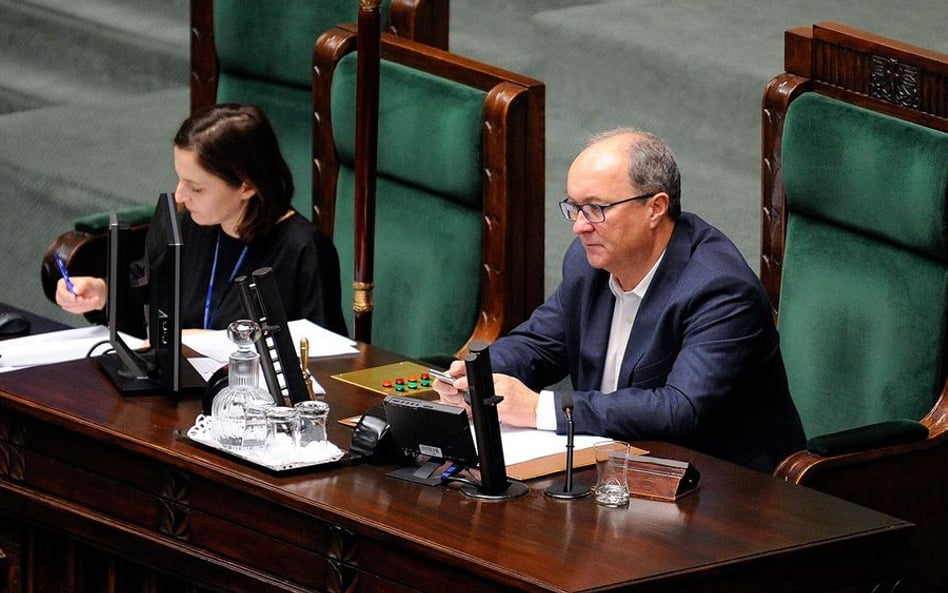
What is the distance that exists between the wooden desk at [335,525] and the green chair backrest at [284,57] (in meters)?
1.49

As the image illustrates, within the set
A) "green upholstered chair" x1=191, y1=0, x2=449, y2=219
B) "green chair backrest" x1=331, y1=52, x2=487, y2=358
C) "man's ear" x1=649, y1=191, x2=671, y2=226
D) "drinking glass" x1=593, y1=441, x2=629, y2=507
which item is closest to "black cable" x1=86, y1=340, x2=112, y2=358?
"green chair backrest" x1=331, y1=52, x2=487, y2=358

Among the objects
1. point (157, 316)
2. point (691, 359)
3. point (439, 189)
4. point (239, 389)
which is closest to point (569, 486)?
point (691, 359)

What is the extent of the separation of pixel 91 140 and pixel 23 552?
3694 millimetres

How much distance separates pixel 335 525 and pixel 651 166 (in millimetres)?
963

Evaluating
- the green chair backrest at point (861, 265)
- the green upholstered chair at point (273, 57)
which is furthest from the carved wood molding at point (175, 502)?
the green upholstered chair at point (273, 57)

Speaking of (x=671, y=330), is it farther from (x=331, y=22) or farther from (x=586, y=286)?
(x=331, y=22)

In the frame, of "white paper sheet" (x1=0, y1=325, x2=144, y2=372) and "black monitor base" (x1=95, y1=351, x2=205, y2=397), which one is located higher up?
"black monitor base" (x1=95, y1=351, x2=205, y2=397)

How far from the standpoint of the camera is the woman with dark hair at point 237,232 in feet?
13.0

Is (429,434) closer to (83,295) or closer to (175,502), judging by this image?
(175,502)

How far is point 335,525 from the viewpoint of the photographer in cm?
285

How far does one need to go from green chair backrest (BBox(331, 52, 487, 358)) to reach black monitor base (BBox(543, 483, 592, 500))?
1.43 m

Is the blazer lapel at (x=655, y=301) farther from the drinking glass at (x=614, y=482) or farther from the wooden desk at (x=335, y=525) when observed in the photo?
the drinking glass at (x=614, y=482)

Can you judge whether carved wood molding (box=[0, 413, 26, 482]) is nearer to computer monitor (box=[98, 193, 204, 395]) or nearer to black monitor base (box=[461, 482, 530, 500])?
computer monitor (box=[98, 193, 204, 395])

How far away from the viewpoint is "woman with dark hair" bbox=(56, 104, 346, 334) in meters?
3.97
